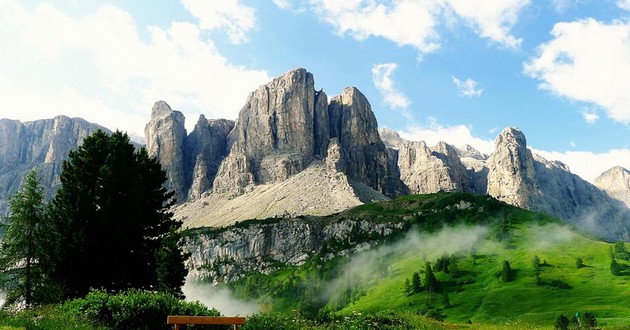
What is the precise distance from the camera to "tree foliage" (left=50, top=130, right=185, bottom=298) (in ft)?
144

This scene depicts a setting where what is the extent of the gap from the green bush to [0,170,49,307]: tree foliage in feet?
87.5

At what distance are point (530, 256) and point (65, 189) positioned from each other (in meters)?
148

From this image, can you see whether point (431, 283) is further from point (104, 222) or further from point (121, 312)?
point (121, 312)

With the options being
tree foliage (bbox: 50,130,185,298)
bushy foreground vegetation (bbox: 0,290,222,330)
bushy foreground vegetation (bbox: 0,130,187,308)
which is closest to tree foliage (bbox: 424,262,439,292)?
bushy foreground vegetation (bbox: 0,130,187,308)

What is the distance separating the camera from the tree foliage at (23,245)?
49.7 m

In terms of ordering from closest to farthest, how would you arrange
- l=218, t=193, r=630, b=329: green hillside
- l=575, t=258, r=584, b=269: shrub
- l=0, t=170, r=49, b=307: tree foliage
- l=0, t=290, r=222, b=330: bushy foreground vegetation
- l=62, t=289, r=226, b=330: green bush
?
1. l=0, t=290, r=222, b=330: bushy foreground vegetation
2. l=62, t=289, r=226, b=330: green bush
3. l=0, t=170, r=49, b=307: tree foliage
4. l=218, t=193, r=630, b=329: green hillside
5. l=575, t=258, r=584, b=269: shrub

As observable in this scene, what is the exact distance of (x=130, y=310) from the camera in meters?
25.9

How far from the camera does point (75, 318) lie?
25.1 meters

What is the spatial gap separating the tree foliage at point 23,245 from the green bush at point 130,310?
2666cm

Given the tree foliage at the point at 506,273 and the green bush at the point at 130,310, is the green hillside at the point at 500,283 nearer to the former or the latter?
the tree foliage at the point at 506,273

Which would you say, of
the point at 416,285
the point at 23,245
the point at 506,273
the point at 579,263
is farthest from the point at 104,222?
the point at 579,263

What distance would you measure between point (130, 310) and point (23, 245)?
3211cm

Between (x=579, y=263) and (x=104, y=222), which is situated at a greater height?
(x=104, y=222)

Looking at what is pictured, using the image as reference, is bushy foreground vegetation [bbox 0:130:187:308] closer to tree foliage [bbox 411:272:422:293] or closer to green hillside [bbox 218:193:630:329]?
green hillside [bbox 218:193:630:329]
